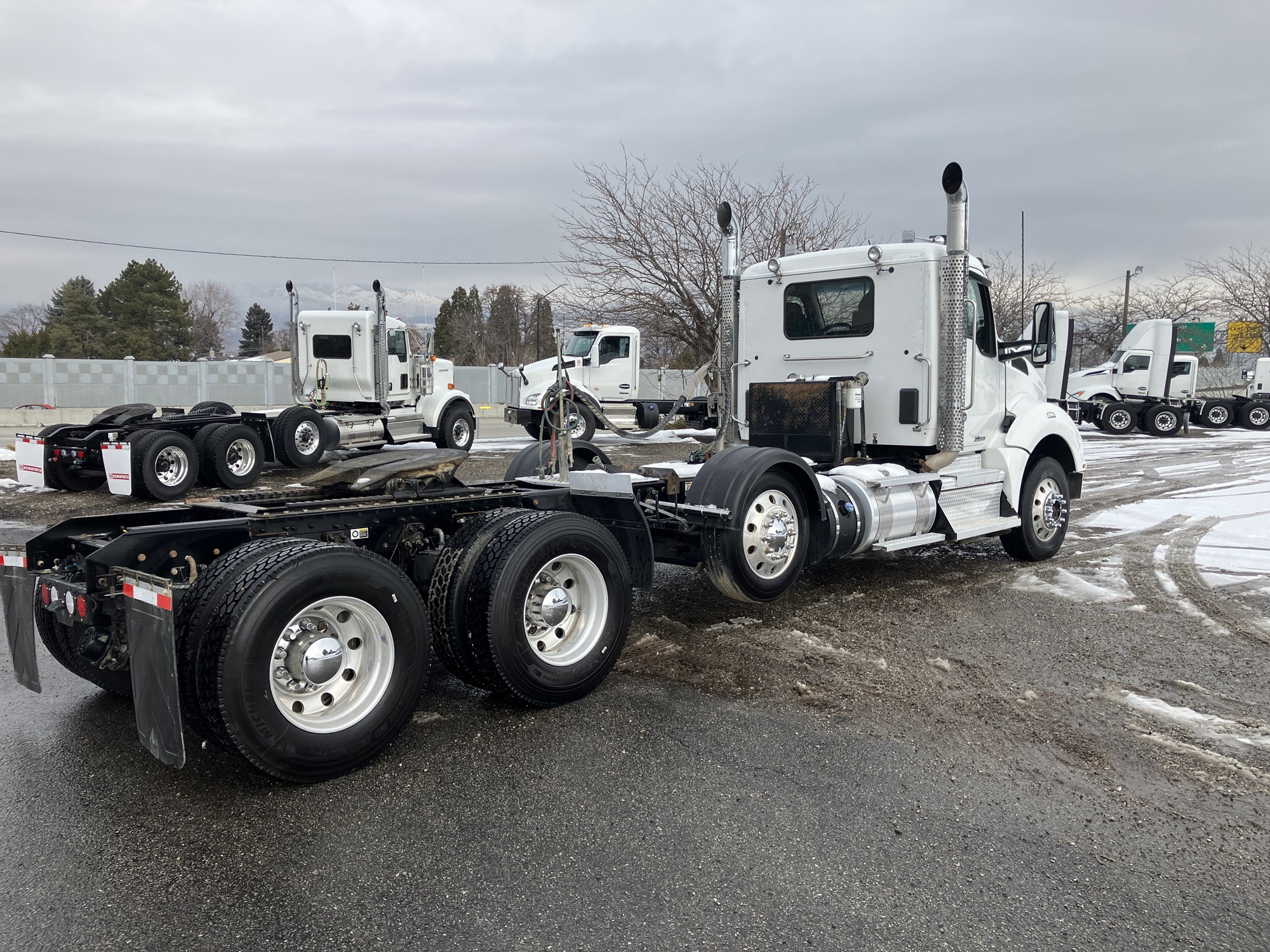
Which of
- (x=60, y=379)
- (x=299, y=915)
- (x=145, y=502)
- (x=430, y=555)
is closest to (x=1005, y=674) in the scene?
(x=430, y=555)

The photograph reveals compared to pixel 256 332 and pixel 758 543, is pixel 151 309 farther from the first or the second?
pixel 758 543

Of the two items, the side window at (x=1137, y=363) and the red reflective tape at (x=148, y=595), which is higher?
the side window at (x=1137, y=363)

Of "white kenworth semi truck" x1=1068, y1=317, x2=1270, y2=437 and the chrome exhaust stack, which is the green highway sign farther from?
the chrome exhaust stack

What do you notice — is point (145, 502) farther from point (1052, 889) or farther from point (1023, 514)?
point (1052, 889)

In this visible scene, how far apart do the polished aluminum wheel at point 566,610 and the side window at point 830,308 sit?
3.85 metres

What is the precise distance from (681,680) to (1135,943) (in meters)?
2.60

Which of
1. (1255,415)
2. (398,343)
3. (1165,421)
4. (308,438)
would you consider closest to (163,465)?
(308,438)

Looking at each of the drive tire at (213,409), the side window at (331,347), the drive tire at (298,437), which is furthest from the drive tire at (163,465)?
the side window at (331,347)

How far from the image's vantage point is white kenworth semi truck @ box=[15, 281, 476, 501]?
11.6 meters

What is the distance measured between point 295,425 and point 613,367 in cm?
1019

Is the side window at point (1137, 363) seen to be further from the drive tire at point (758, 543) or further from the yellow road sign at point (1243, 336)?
the drive tire at point (758, 543)

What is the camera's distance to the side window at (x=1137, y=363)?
28250 mm

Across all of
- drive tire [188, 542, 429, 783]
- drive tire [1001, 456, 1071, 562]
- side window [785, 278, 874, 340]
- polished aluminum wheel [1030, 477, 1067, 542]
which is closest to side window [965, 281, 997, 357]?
side window [785, 278, 874, 340]

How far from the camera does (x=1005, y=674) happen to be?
518cm
